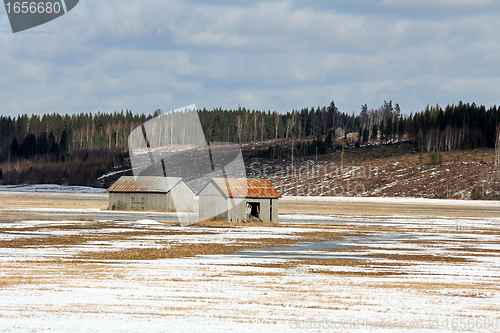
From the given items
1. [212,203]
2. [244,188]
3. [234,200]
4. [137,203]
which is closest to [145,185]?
[137,203]

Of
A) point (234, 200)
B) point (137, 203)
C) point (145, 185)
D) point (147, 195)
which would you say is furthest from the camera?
point (137, 203)

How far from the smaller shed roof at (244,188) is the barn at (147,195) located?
637 inches

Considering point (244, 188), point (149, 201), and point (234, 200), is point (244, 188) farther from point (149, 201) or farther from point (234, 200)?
point (149, 201)

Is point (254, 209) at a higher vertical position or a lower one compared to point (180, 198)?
higher

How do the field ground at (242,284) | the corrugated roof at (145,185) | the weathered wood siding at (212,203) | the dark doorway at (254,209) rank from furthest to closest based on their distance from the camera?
the corrugated roof at (145,185) < the dark doorway at (254,209) < the weathered wood siding at (212,203) < the field ground at (242,284)

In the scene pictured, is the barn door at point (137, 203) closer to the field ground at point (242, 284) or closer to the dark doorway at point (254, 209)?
the dark doorway at point (254, 209)

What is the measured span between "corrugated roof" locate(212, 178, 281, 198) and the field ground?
34.6ft

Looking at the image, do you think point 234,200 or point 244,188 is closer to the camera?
point 234,200

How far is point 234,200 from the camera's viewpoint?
126ft

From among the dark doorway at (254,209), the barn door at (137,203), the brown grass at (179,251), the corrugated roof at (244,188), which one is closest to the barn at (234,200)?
the corrugated roof at (244,188)

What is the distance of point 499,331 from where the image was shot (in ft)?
33.0

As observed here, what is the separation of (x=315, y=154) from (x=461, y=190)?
223 feet

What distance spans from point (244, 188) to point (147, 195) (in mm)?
18774

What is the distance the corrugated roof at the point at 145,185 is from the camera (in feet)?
179
